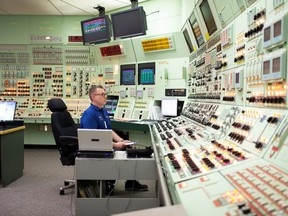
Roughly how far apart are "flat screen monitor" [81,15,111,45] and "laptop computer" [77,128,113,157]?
11.4 ft

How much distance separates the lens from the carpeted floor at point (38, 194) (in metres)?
3.35

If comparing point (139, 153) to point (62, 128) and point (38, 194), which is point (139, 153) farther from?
point (38, 194)

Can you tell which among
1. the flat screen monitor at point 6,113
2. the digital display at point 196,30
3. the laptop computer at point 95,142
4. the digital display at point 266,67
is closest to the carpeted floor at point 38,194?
the laptop computer at point 95,142

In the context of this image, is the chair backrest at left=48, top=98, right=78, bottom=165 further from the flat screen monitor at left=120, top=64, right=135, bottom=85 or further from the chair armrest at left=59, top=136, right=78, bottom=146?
the flat screen monitor at left=120, top=64, right=135, bottom=85

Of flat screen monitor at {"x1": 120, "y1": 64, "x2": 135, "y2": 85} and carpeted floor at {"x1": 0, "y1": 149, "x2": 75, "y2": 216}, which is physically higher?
flat screen monitor at {"x1": 120, "y1": 64, "x2": 135, "y2": 85}

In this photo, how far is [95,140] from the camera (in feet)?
9.75

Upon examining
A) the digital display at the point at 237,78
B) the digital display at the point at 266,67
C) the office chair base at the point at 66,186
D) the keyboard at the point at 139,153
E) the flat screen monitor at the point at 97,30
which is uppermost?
the flat screen monitor at the point at 97,30

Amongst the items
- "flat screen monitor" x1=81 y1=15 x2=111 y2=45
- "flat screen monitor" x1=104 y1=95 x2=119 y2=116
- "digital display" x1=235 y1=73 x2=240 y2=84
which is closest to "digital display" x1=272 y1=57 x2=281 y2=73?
"digital display" x1=235 y1=73 x2=240 y2=84

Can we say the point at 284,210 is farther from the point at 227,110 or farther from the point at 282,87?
the point at 227,110

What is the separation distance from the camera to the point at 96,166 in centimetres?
297

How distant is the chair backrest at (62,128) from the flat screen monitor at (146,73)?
217 cm

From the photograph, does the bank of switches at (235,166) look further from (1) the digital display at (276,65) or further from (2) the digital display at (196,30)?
(2) the digital display at (196,30)

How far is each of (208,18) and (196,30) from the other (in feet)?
2.32

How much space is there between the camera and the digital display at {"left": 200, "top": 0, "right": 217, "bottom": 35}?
3564 millimetres
